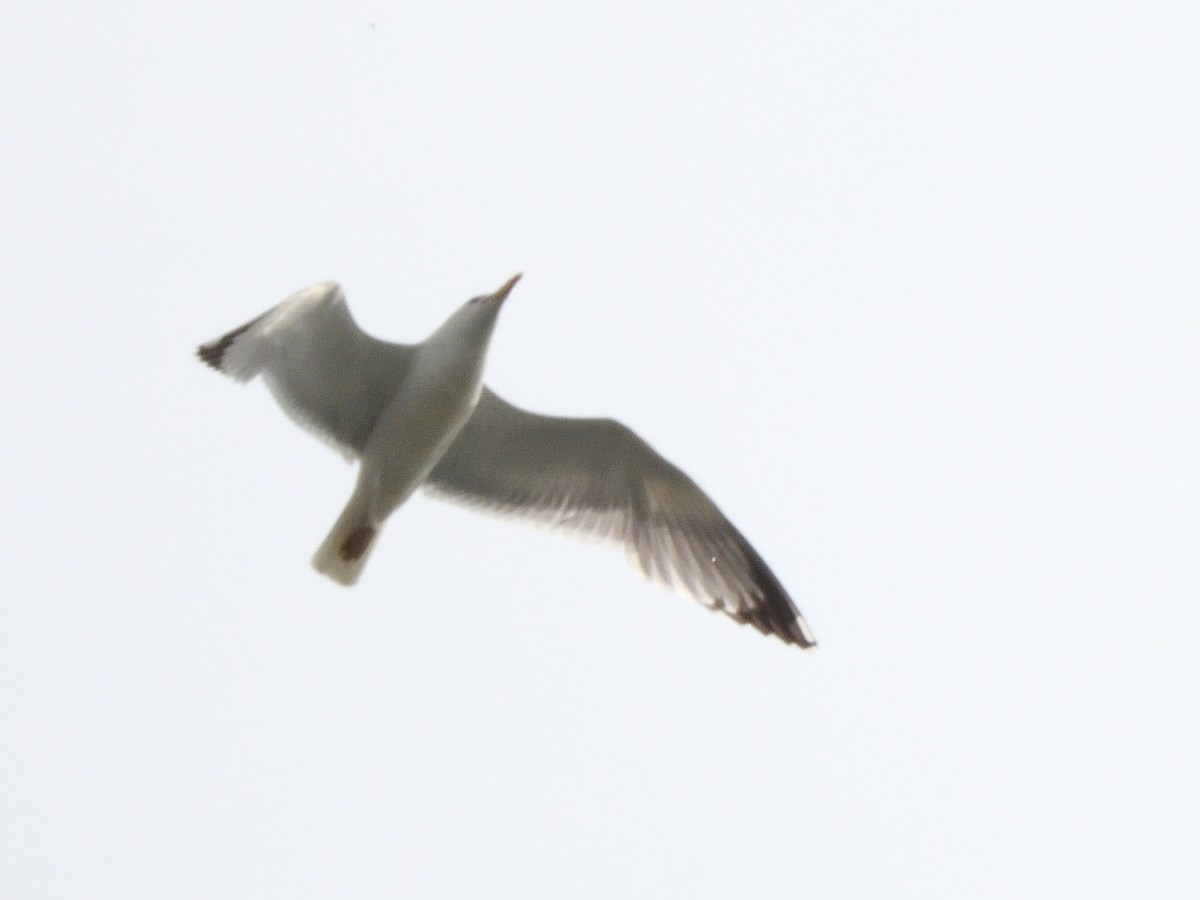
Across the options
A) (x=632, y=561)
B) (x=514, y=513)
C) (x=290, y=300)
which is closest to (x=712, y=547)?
(x=632, y=561)

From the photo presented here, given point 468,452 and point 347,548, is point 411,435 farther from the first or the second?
point 468,452

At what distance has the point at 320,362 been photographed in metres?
7.21

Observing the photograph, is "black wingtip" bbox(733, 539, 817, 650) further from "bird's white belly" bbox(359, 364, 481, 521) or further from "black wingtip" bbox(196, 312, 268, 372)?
"black wingtip" bbox(196, 312, 268, 372)

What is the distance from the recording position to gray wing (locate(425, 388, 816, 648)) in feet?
25.2

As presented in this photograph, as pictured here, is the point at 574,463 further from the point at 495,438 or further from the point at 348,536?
the point at 348,536

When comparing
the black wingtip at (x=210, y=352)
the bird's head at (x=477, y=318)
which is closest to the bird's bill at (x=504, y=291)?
the bird's head at (x=477, y=318)

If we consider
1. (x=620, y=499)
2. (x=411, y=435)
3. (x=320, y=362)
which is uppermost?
(x=620, y=499)

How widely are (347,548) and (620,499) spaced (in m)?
1.29

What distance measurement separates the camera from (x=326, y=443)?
24.3 feet

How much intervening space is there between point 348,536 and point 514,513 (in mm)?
876

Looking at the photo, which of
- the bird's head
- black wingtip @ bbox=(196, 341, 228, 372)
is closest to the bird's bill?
the bird's head

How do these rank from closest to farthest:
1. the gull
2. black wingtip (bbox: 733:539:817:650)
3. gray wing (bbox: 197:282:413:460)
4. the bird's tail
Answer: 1. gray wing (bbox: 197:282:413:460)
2. the gull
3. the bird's tail
4. black wingtip (bbox: 733:539:817:650)

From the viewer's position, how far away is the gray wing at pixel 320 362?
6852 mm

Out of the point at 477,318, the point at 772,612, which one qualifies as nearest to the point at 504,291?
the point at 477,318
